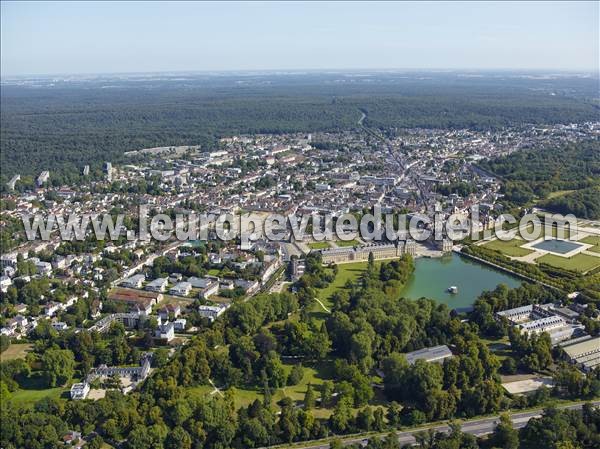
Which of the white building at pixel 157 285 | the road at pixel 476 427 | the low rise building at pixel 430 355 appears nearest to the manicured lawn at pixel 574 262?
the low rise building at pixel 430 355

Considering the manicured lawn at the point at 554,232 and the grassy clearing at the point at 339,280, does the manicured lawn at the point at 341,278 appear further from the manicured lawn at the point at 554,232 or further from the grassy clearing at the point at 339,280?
the manicured lawn at the point at 554,232

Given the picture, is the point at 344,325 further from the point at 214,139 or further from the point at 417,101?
the point at 417,101

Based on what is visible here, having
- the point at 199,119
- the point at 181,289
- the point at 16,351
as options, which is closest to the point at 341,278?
the point at 181,289

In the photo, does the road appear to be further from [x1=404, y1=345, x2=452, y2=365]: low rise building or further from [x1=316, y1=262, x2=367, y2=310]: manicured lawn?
[x1=316, y1=262, x2=367, y2=310]: manicured lawn

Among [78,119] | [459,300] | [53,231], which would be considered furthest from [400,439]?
[78,119]

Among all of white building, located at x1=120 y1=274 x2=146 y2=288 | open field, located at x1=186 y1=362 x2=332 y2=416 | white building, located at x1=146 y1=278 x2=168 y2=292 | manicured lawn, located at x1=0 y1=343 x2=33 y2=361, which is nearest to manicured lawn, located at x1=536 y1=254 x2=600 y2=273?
open field, located at x1=186 y1=362 x2=332 y2=416

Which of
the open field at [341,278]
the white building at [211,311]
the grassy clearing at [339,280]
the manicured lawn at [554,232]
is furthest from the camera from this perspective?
the manicured lawn at [554,232]
